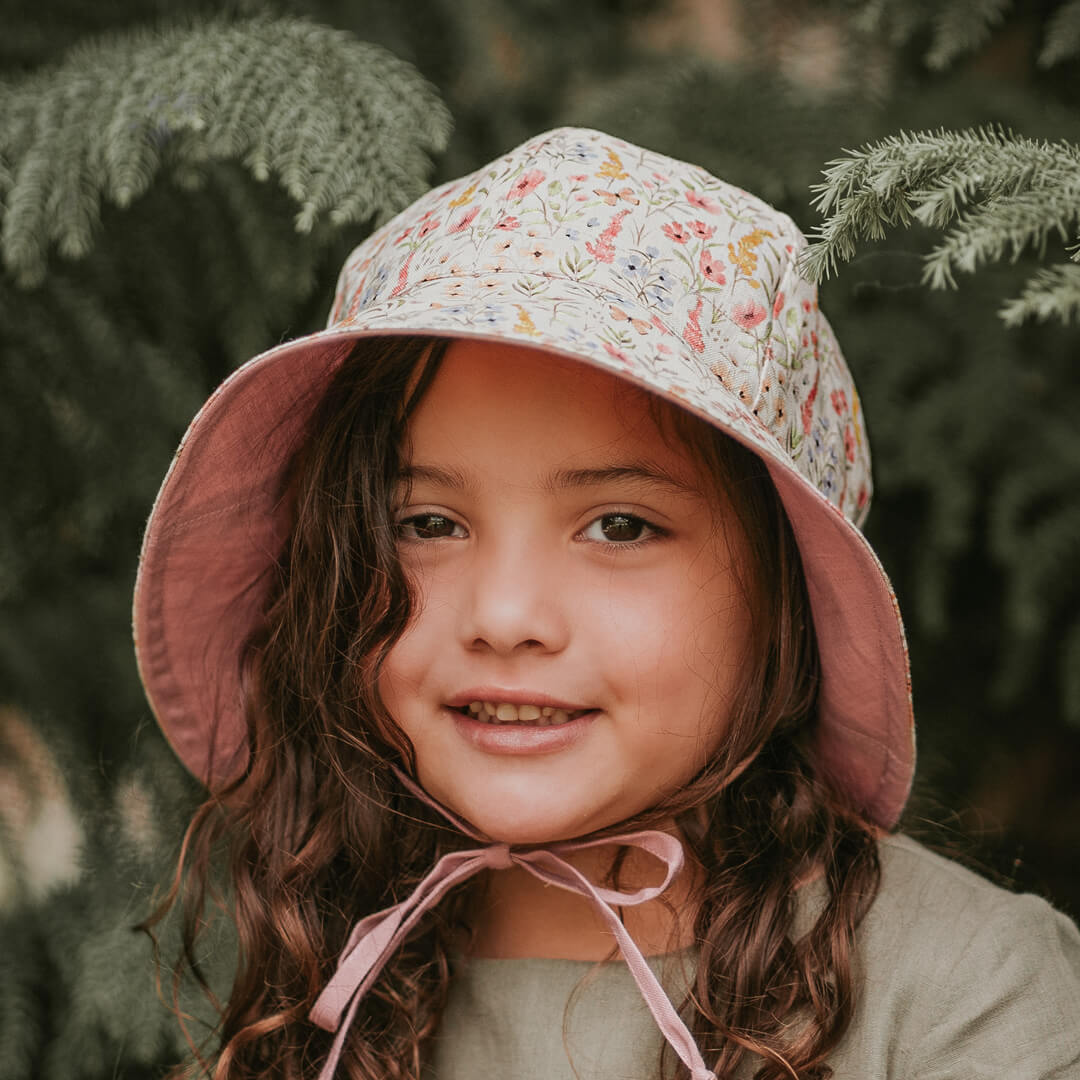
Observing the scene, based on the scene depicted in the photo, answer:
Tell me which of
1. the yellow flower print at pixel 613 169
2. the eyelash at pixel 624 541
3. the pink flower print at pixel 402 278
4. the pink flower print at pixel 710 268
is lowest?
the eyelash at pixel 624 541

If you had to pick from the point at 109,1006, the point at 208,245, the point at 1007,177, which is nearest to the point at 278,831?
the point at 109,1006

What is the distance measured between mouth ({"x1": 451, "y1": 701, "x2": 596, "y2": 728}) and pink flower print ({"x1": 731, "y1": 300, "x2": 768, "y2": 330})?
0.46 metres

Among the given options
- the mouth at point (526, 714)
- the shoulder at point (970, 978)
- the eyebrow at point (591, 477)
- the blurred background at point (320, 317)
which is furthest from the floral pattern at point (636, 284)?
the shoulder at point (970, 978)

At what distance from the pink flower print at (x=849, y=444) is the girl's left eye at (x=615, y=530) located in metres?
0.31

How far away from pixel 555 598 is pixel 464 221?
1.48ft

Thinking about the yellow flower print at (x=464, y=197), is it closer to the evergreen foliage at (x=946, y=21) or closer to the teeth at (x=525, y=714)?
the teeth at (x=525, y=714)

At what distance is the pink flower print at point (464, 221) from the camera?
4.63 feet

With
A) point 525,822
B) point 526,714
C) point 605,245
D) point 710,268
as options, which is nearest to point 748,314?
point 710,268

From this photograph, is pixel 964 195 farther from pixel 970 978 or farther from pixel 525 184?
pixel 970 978

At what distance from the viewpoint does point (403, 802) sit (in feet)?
5.58

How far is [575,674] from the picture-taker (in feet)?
4.42

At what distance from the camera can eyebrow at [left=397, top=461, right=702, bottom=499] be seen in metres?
1.34

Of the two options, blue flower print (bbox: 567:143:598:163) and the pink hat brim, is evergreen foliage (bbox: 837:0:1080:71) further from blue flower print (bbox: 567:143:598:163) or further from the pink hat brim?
the pink hat brim

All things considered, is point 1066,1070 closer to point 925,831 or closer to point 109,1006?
point 925,831
